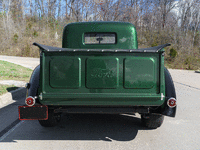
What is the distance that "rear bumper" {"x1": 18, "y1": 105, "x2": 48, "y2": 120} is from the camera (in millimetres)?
3406

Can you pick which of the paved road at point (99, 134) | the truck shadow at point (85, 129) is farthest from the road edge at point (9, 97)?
the truck shadow at point (85, 129)

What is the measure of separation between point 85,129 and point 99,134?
397mm

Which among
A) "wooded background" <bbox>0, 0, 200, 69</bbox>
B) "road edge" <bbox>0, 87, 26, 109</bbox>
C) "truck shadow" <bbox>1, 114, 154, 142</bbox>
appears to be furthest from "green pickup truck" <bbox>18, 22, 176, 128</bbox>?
"wooded background" <bbox>0, 0, 200, 69</bbox>

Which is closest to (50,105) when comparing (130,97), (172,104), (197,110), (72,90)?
(72,90)

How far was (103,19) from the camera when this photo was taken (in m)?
39.2

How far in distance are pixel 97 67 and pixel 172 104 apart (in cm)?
135

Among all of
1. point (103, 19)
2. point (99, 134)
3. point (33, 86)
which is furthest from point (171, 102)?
point (103, 19)

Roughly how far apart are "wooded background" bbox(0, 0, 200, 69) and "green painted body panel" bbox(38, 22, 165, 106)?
31460mm

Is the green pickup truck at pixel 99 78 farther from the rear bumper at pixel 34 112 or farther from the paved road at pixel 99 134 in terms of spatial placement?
the paved road at pixel 99 134

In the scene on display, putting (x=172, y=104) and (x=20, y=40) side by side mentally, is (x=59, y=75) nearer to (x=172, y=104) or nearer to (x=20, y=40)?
(x=172, y=104)

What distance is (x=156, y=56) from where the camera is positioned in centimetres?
330

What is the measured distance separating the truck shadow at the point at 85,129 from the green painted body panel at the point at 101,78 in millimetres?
1014

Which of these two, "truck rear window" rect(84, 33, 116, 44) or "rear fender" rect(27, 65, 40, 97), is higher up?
"truck rear window" rect(84, 33, 116, 44)

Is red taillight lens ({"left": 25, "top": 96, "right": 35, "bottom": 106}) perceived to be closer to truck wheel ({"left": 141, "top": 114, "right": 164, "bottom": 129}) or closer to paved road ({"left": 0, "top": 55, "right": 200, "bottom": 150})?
paved road ({"left": 0, "top": 55, "right": 200, "bottom": 150})
